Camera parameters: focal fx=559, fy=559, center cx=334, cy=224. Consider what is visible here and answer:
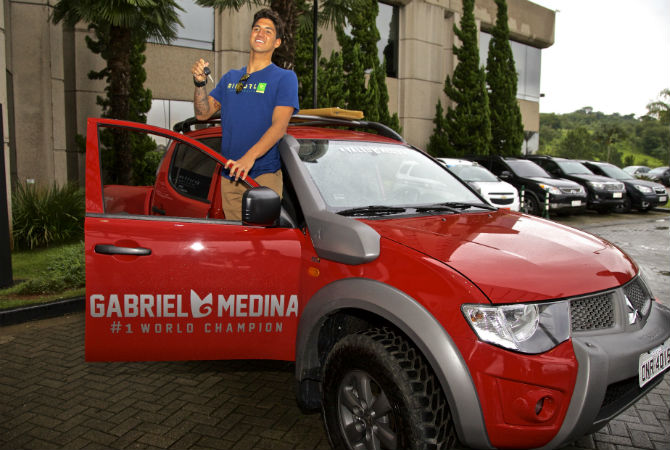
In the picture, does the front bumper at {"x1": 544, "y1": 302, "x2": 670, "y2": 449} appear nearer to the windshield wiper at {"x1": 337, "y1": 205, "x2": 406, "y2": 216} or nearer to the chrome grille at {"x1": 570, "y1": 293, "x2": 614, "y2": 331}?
the chrome grille at {"x1": 570, "y1": 293, "x2": 614, "y2": 331}

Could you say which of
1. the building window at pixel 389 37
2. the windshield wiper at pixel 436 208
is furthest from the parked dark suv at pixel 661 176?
the windshield wiper at pixel 436 208

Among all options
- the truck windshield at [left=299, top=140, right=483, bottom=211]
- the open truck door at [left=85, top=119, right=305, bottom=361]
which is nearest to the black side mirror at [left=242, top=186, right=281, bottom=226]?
the open truck door at [left=85, top=119, right=305, bottom=361]

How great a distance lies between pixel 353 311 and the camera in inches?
102

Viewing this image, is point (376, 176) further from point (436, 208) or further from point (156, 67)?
point (156, 67)

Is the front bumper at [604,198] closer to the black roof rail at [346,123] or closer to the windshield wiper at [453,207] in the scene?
the black roof rail at [346,123]

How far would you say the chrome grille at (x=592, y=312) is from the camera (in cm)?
224

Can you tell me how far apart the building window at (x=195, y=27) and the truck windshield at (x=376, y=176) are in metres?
14.4

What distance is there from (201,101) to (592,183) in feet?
46.9

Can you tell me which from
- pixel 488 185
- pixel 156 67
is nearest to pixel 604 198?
pixel 488 185

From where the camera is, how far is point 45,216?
8.76 m

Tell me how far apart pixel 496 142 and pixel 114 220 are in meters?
22.4

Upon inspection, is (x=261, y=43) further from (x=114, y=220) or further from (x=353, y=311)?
(x=353, y=311)

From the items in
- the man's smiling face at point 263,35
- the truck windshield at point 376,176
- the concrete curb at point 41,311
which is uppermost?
the man's smiling face at point 263,35

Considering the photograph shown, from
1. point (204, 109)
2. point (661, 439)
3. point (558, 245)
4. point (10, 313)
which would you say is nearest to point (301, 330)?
point (558, 245)
